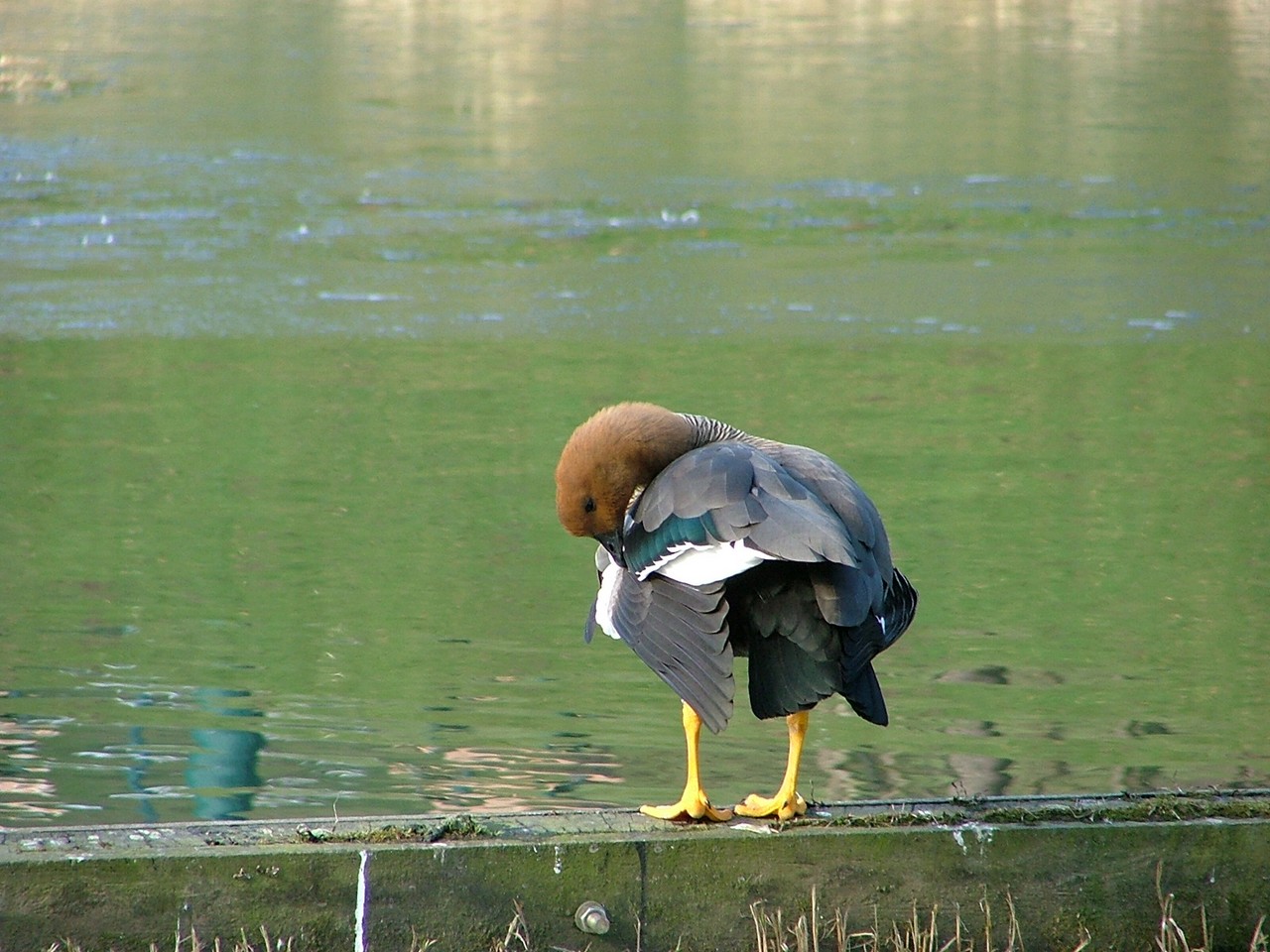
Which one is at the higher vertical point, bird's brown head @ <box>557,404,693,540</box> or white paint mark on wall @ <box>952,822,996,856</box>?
bird's brown head @ <box>557,404,693,540</box>

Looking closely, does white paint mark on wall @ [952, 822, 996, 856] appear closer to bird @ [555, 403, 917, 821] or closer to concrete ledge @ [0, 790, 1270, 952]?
concrete ledge @ [0, 790, 1270, 952]

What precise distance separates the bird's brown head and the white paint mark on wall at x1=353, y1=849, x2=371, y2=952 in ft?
3.00

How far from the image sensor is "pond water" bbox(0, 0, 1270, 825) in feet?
17.8

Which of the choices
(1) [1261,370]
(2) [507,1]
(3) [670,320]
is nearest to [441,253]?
(3) [670,320]

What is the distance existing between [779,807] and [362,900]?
0.91 meters

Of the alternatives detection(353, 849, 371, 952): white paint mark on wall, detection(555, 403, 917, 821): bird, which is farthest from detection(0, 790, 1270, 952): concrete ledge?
detection(555, 403, 917, 821): bird

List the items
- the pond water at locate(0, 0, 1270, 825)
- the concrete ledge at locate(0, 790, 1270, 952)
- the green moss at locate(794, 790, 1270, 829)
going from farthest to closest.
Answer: the pond water at locate(0, 0, 1270, 825) → the green moss at locate(794, 790, 1270, 829) → the concrete ledge at locate(0, 790, 1270, 952)

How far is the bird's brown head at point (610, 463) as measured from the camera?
4.00 metres

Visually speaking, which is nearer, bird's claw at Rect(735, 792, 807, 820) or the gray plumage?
the gray plumage

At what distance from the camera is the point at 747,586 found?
3.69 m

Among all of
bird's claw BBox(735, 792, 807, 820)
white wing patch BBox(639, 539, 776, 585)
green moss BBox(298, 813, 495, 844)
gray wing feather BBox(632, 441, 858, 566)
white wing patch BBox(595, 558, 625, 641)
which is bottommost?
bird's claw BBox(735, 792, 807, 820)

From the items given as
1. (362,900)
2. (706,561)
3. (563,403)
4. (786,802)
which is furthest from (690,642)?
(563,403)

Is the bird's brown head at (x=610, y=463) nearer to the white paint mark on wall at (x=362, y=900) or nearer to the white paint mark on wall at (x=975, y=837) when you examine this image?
the white paint mark on wall at (x=362, y=900)

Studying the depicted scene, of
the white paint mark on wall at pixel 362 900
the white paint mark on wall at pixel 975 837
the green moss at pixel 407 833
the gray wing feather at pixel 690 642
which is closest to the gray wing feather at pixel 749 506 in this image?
the gray wing feather at pixel 690 642
